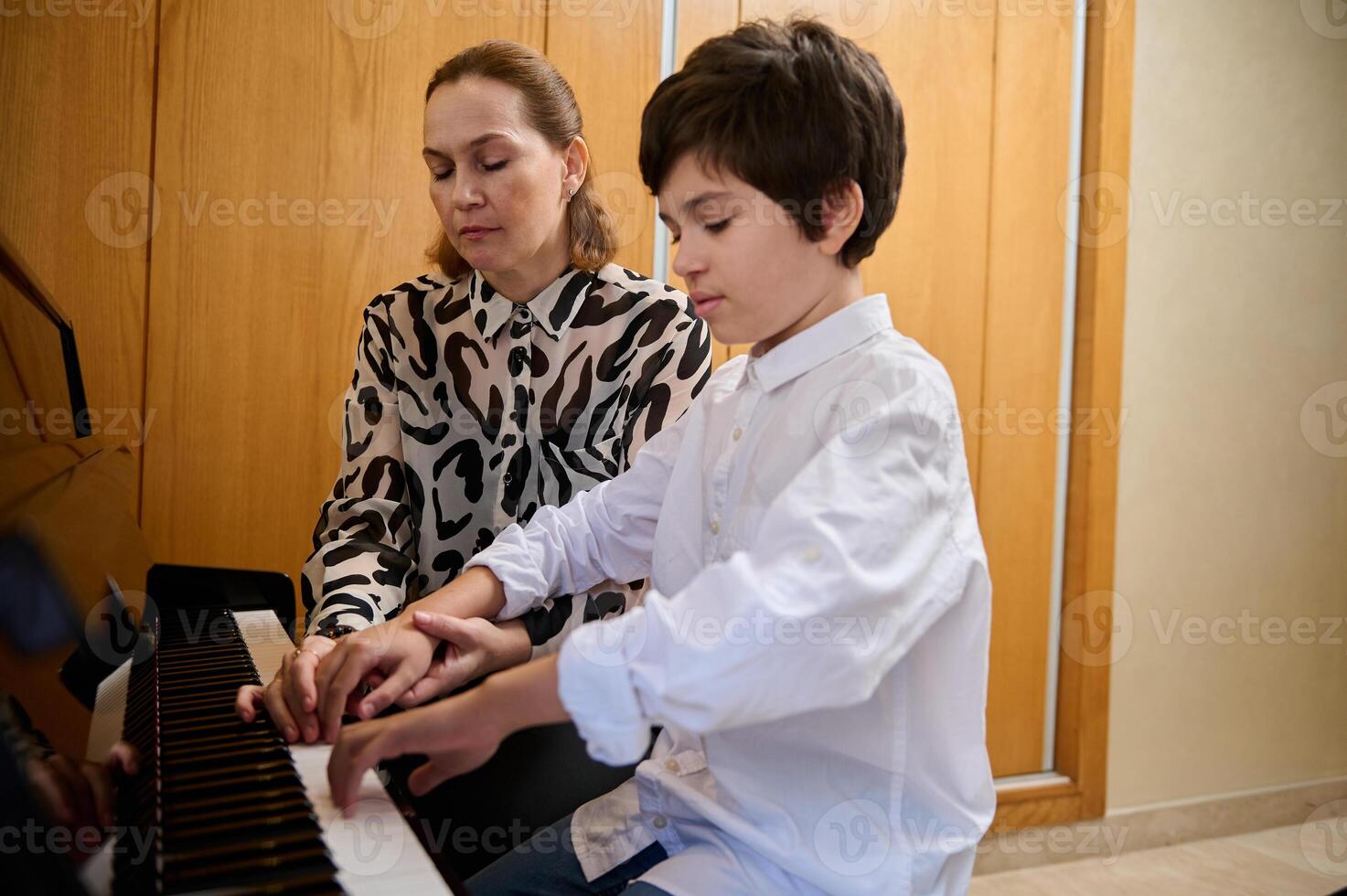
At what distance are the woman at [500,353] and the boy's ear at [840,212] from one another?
1.74 feet

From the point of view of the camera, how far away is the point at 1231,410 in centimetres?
305

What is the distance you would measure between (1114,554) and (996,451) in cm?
45

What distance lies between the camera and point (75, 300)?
1993mm

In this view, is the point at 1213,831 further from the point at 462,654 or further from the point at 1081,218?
the point at 462,654

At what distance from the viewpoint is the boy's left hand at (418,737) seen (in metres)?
0.75

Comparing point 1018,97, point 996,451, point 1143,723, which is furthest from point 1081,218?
point 1143,723

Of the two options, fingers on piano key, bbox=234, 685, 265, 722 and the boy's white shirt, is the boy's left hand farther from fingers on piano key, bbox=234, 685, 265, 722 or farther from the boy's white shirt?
fingers on piano key, bbox=234, 685, 265, 722
